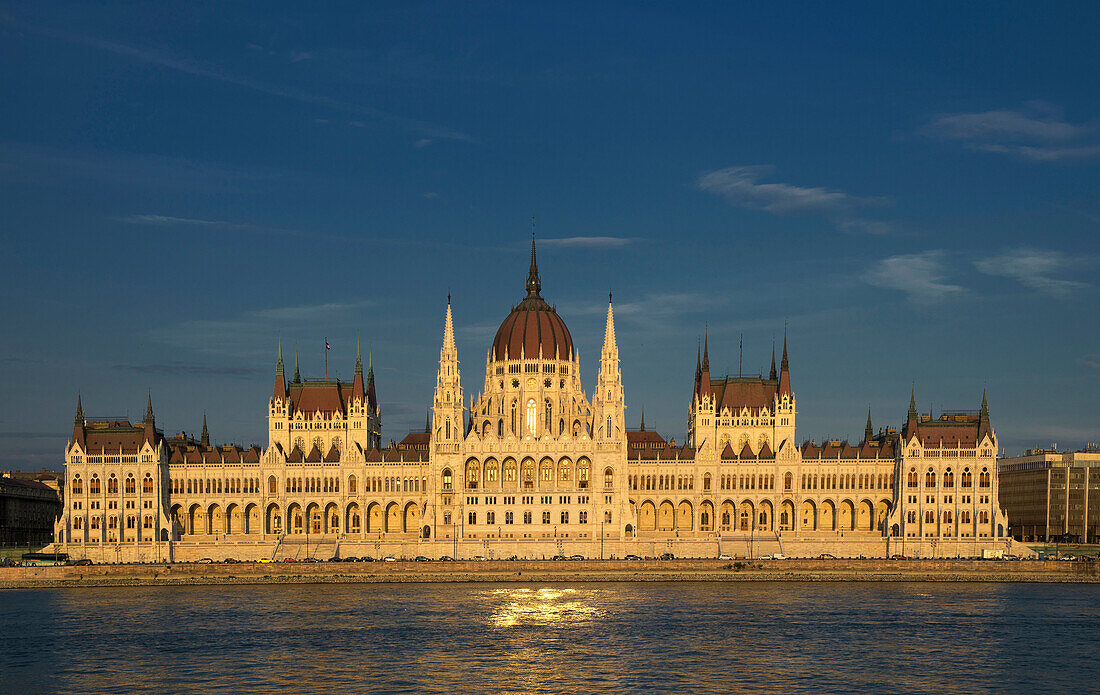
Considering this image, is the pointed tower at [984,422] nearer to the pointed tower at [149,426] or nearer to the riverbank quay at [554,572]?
the riverbank quay at [554,572]

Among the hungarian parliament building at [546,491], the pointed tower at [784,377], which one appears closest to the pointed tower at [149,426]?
the hungarian parliament building at [546,491]

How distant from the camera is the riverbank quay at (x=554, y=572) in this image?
482 ft

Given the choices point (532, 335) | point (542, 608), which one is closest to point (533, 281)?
point (532, 335)

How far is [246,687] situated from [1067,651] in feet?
178

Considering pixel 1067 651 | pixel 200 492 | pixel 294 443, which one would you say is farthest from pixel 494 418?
pixel 1067 651

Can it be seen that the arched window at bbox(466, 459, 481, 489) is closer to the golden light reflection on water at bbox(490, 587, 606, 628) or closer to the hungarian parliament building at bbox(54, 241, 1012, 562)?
the hungarian parliament building at bbox(54, 241, 1012, 562)

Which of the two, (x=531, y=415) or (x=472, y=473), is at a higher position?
(x=531, y=415)

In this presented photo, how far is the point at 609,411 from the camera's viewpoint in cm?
17325

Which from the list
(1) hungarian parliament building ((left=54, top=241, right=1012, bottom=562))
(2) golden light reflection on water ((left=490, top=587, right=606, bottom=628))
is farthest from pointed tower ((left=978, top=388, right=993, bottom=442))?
(2) golden light reflection on water ((left=490, top=587, right=606, bottom=628))

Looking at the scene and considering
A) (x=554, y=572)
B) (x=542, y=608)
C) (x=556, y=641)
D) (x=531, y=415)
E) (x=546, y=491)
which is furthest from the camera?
(x=531, y=415)

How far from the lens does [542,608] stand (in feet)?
389

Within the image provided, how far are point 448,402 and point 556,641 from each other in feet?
257

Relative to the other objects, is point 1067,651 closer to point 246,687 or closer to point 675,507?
point 246,687

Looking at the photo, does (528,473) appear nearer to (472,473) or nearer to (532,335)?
(472,473)
